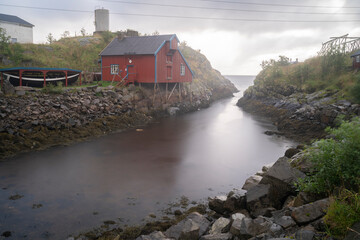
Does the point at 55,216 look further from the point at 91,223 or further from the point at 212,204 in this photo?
the point at 212,204

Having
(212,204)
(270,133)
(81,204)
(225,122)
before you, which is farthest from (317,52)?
(81,204)

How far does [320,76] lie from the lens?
2922cm

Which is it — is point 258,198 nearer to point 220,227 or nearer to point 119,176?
point 220,227

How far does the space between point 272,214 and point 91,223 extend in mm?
5485

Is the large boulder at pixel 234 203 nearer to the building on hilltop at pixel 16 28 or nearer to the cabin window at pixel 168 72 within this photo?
the cabin window at pixel 168 72

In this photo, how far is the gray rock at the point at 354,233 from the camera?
175 inches

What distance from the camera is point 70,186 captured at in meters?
11.6

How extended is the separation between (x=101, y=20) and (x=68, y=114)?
31.1 metres

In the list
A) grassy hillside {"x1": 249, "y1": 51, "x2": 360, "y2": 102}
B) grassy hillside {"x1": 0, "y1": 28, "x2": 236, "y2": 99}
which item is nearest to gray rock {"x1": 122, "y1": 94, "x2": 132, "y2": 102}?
grassy hillside {"x1": 0, "y1": 28, "x2": 236, "y2": 99}

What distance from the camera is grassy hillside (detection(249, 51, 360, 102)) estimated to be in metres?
25.0

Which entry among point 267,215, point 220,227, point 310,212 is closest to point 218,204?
point 220,227

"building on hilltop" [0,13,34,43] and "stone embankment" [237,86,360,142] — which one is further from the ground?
"building on hilltop" [0,13,34,43]

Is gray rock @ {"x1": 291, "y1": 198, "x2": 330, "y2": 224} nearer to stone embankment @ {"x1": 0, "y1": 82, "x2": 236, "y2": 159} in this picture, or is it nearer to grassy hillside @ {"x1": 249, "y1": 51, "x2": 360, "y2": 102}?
stone embankment @ {"x1": 0, "y1": 82, "x2": 236, "y2": 159}

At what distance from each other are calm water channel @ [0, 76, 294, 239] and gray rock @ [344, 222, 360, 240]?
6.14 m
